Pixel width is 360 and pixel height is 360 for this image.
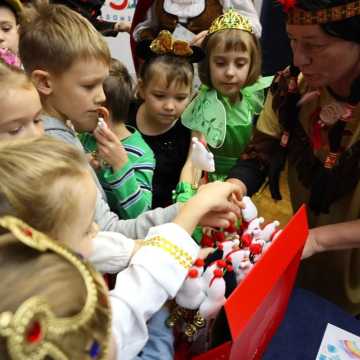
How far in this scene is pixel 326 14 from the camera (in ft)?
3.30

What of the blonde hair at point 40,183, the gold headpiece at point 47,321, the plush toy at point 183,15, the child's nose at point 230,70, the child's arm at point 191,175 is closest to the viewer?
the gold headpiece at point 47,321

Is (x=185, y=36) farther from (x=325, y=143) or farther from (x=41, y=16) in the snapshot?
(x=325, y=143)

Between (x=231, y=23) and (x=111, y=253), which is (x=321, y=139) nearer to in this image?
(x=111, y=253)

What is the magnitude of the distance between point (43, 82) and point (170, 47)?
27.7 inches

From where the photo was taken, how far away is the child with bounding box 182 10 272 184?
6.00 feet

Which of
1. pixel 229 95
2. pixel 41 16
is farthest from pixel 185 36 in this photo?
pixel 41 16

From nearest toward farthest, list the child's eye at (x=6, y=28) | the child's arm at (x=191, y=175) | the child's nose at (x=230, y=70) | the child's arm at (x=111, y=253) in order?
the child's arm at (x=111, y=253), the child's arm at (x=191, y=175), the child's eye at (x=6, y=28), the child's nose at (x=230, y=70)

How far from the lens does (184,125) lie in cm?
174

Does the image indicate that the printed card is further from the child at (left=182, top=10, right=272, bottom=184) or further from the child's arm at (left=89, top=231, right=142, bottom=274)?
the child at (left=182, top=10, right=272, bottom=184)

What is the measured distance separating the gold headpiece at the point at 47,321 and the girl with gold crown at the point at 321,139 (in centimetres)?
77

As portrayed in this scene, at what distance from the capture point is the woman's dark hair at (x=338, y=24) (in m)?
0.99

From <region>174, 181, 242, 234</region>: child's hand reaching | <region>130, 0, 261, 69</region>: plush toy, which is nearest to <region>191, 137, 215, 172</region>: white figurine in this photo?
<region>174, 181, 242, 234</region>: child's hand reaching

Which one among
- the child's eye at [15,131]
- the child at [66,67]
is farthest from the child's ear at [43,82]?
the child's eye at [15,131]

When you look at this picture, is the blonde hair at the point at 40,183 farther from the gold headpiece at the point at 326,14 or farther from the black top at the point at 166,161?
the black top at the point at 166,161
